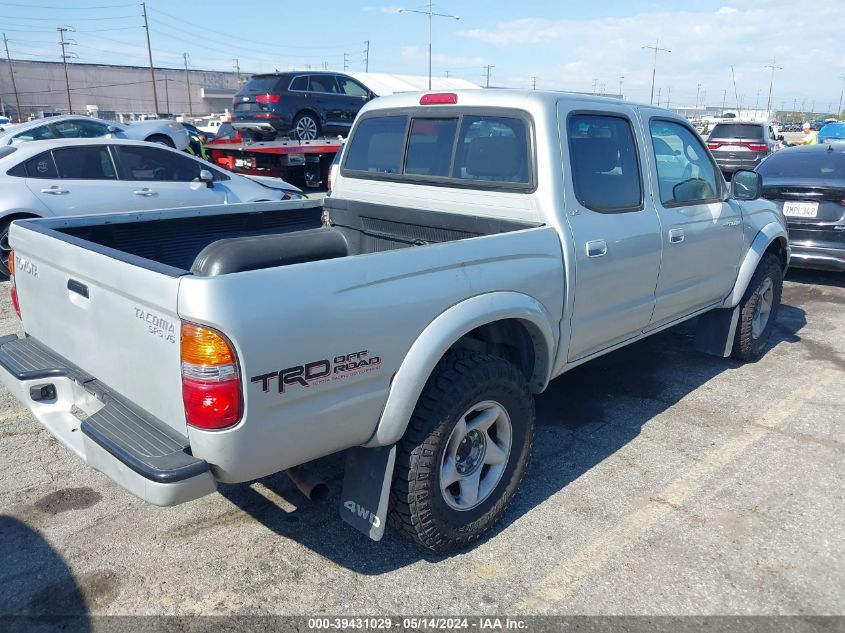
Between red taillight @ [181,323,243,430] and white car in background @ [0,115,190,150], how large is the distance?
38.1ft

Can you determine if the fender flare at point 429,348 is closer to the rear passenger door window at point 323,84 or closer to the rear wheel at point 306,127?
the rear wheel at point 306,127

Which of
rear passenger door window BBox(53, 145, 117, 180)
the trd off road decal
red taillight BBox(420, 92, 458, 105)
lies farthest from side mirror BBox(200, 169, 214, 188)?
the trd off road decal

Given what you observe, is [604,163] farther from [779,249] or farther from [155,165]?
[155,165]

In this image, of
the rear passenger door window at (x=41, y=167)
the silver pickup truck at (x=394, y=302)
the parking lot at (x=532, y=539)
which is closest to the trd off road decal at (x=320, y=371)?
the silver pickup truck at (x=394, y=302)

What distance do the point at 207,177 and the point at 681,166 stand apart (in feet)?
19.2

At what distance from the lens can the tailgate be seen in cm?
232

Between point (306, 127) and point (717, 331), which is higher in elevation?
point (306, 127)

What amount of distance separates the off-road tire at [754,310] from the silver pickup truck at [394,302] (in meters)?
0.51

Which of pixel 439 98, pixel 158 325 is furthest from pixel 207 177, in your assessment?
pixel 158 325

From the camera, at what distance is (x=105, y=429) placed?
2.50 meters

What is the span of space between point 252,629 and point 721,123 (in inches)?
715

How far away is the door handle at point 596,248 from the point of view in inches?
139

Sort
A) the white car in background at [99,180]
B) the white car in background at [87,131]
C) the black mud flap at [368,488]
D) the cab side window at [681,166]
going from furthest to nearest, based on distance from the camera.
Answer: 1. the white car in background at [87,131]
2. the white car in background at [99,180]
3. the cab side window at [681,166]
4. the black mud flap at [368,488]

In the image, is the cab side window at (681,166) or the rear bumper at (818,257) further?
the rear bumper at (818,257)
